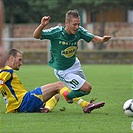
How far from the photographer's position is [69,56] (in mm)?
9180

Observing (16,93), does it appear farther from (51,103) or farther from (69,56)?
(69,56)

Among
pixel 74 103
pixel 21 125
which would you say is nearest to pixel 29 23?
pixel 74 103

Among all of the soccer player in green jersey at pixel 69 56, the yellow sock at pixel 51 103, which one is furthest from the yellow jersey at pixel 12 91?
the soccer player in green jersey at pixel 69 56

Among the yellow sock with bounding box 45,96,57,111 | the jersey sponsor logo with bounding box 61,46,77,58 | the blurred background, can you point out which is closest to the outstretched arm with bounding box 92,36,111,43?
the jersey sponsor logo with bounding box 61,46,77,58

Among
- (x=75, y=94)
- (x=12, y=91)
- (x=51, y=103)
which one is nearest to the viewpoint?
(x=12, y=91)

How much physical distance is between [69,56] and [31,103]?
→ 0.96 m

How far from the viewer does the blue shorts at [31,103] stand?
872 cm

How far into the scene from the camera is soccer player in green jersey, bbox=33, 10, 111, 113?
29.4 feet

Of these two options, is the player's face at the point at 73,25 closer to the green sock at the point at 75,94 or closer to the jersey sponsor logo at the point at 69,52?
the jersey sponsor logo at the point at 69,52

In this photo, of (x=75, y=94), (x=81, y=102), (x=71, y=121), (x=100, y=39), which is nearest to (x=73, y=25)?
(x=100, y=39)

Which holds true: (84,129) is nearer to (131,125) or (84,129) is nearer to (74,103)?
(131,125)

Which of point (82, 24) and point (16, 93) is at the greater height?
point (16, 93)

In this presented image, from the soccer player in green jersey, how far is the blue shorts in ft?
1.27

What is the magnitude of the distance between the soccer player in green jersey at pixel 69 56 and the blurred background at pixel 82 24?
16724 mm
